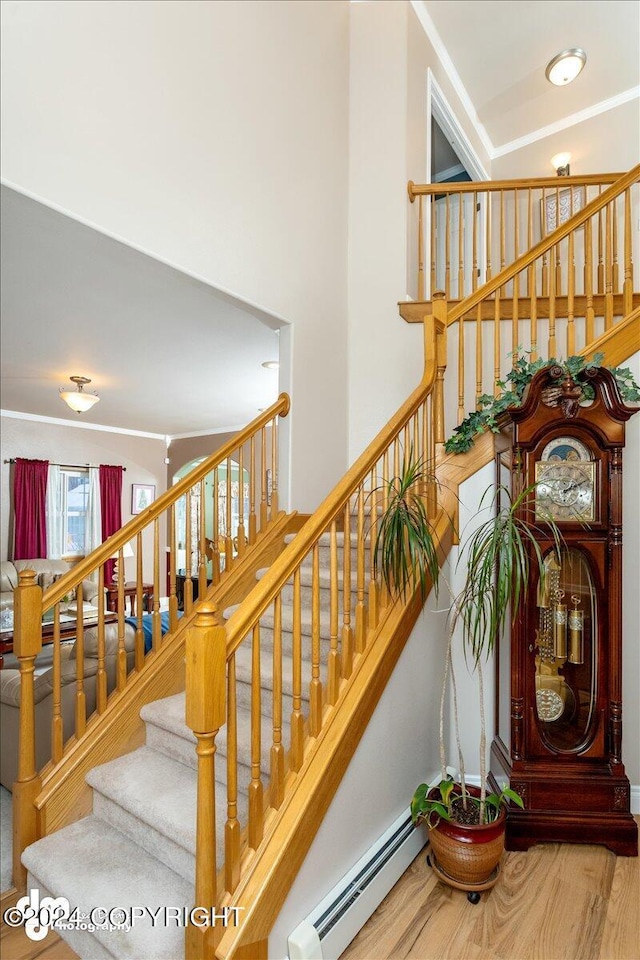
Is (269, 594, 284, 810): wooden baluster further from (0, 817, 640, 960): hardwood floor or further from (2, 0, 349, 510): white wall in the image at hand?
(2, 0, 349, 510): white wall

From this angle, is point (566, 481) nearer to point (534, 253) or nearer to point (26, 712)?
point (534, 253)

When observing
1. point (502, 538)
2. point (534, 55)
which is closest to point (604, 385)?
point (502, 538)

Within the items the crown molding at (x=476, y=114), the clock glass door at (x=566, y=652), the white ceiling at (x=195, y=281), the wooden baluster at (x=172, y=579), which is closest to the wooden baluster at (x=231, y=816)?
the wooden baluster at (x=172, y=579)

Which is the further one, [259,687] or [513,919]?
[513,919]

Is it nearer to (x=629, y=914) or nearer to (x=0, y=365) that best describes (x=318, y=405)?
(x=629, y=914)

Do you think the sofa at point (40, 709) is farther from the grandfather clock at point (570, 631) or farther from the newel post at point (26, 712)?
the grandfather clock at point (570, 631)

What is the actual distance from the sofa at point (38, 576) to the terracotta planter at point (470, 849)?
5.55 m

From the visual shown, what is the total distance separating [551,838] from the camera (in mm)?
2164

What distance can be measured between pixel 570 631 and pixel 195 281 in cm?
243

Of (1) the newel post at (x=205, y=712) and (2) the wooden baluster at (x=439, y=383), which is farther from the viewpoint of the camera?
(2) the wooden baluster at (x=439, y=383)

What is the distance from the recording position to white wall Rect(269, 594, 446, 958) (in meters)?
A: 1.67

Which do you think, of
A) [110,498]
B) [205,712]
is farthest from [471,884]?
[110,498]

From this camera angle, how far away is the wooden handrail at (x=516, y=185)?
12.0 ft

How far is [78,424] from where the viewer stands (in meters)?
8.27
